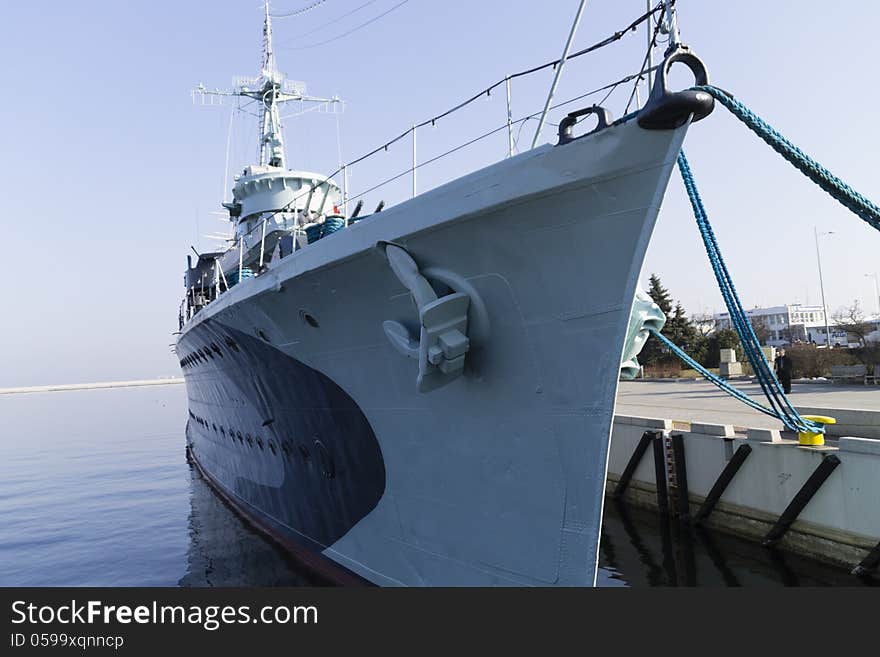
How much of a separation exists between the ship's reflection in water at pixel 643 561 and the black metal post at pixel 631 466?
70 centimetres

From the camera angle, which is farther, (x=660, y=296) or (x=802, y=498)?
(x=660, y=296)

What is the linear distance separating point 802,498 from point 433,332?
661cm

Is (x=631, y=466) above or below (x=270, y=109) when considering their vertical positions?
below

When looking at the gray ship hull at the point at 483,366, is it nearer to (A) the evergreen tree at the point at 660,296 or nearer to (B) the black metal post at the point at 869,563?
(B) the black metal post at the point at 869,563

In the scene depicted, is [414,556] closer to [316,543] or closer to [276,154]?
[316,543]

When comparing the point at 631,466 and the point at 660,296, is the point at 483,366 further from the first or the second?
the point at 660,296

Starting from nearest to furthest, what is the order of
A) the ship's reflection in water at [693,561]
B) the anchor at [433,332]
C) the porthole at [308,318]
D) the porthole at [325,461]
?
the anchor at [433,332], the porthole at [308,318], the porthole at [325,461], the ship's reflection in water at [693,561]

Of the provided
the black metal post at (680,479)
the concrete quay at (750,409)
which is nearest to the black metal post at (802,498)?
the black metal post at (680,479)

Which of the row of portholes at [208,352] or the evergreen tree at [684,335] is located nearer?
the row of portholes at [208,352]

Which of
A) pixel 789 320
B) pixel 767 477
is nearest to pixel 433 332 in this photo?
pixel 767 477

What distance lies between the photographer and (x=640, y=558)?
360 inches

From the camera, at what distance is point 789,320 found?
66.4m

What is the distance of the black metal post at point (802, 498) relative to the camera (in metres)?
7.71

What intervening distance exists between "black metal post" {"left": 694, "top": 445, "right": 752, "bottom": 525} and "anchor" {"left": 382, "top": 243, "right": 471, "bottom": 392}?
6.54 metres
